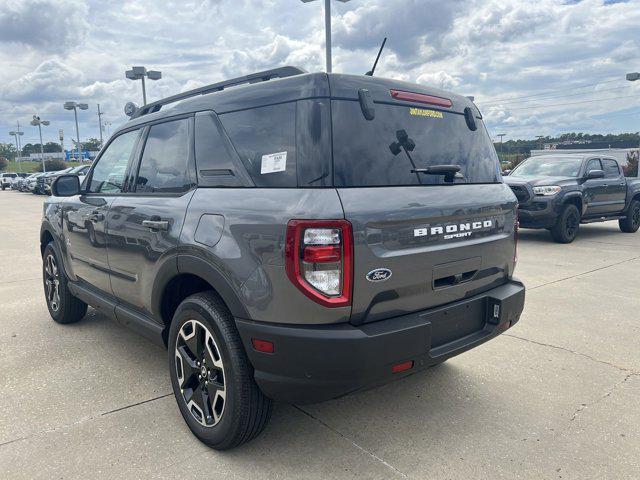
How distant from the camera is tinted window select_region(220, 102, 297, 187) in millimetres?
2426

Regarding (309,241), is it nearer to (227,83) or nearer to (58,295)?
(227,83)

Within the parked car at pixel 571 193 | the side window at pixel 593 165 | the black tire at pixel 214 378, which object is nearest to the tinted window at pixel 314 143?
the black tire at pixel 214 378

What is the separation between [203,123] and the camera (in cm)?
297

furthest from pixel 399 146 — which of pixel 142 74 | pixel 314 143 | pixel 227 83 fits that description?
pixel 142 74

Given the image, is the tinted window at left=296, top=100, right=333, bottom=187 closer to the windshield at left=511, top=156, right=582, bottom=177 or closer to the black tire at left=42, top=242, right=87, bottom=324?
the black tire at left=42, top=242, right=87, bottom=324

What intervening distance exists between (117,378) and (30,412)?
1.99ft

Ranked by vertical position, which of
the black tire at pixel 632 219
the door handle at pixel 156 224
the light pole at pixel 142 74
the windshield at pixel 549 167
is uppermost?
the light pole at pixel 142 74

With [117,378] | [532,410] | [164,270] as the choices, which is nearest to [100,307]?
[117,378]

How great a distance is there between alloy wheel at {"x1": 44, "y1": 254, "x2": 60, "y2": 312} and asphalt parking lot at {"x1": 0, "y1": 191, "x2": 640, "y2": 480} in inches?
9.8

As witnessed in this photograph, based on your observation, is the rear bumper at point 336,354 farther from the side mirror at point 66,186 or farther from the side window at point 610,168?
the side window at point 610,168

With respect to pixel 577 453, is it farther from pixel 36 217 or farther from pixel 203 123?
pixel 36 217

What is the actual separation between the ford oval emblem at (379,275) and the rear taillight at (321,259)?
0.37ft

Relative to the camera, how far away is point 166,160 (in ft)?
10.6

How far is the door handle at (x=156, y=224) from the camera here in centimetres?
294
